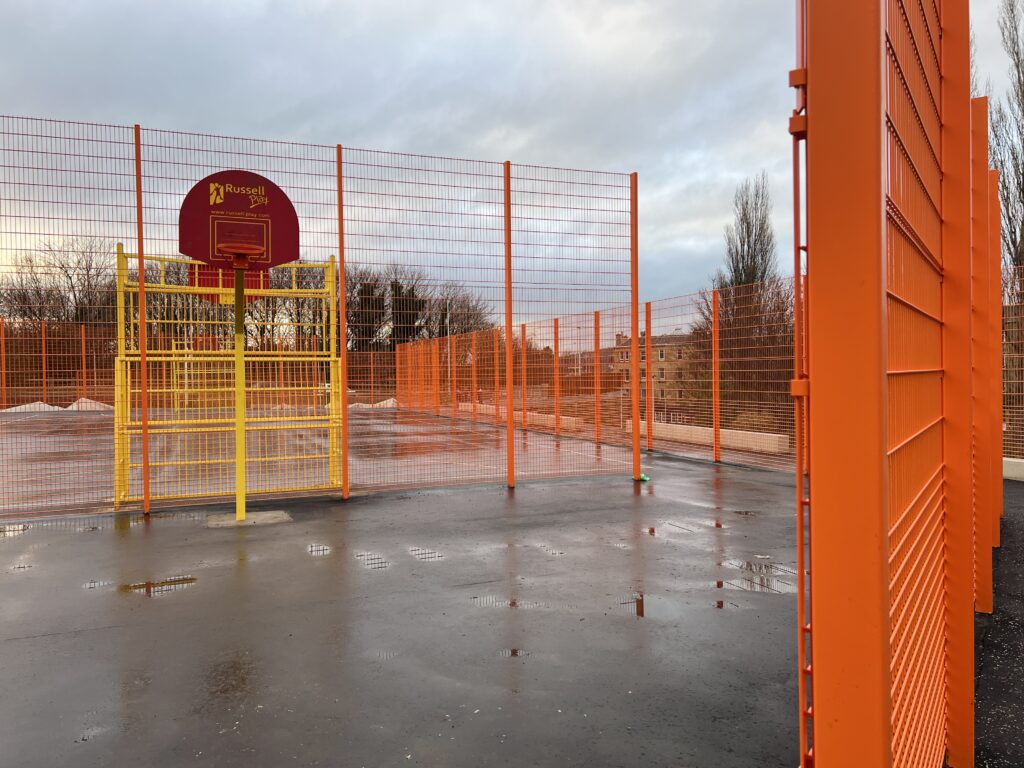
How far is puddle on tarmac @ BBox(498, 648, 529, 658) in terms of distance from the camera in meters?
3.39

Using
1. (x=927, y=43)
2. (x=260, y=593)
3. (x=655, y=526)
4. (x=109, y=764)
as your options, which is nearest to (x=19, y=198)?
(x=260, y=593)

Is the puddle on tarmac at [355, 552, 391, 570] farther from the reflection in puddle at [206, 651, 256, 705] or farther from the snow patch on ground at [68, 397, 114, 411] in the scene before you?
the snow patch on ground at [68, 397, 114, 411]

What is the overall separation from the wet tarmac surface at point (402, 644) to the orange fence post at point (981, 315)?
1108mm

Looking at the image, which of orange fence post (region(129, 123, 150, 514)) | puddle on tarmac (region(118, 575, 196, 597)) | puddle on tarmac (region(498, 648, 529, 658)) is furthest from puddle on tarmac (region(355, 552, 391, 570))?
orange fence post (region(129, 123, 150, 514))

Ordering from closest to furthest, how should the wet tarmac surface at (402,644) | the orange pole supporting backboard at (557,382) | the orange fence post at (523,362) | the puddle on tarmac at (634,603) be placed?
the wet tarmac surface at (402,644) → the puddle on tarmac at (634,603) → the orange fence post at (523,362) → the orange pole supporting backboard at (557,382)

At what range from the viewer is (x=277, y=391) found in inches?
330

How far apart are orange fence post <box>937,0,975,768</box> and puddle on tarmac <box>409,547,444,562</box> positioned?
355 cm

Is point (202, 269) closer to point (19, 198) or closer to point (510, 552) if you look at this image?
point (19, 198)

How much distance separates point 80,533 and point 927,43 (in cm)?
715

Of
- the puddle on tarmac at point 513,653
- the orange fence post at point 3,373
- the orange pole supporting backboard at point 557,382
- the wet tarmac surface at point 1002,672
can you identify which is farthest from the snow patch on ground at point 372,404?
the wet tarmac surface at point 1002,672

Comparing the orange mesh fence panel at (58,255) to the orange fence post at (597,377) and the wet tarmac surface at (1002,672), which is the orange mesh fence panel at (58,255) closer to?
the orange fence post at (597,377)

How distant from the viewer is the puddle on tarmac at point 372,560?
16.7 ft

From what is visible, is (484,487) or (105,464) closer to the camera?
(484,487)

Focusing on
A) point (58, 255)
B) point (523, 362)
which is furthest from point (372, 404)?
→ point (523, 362)
